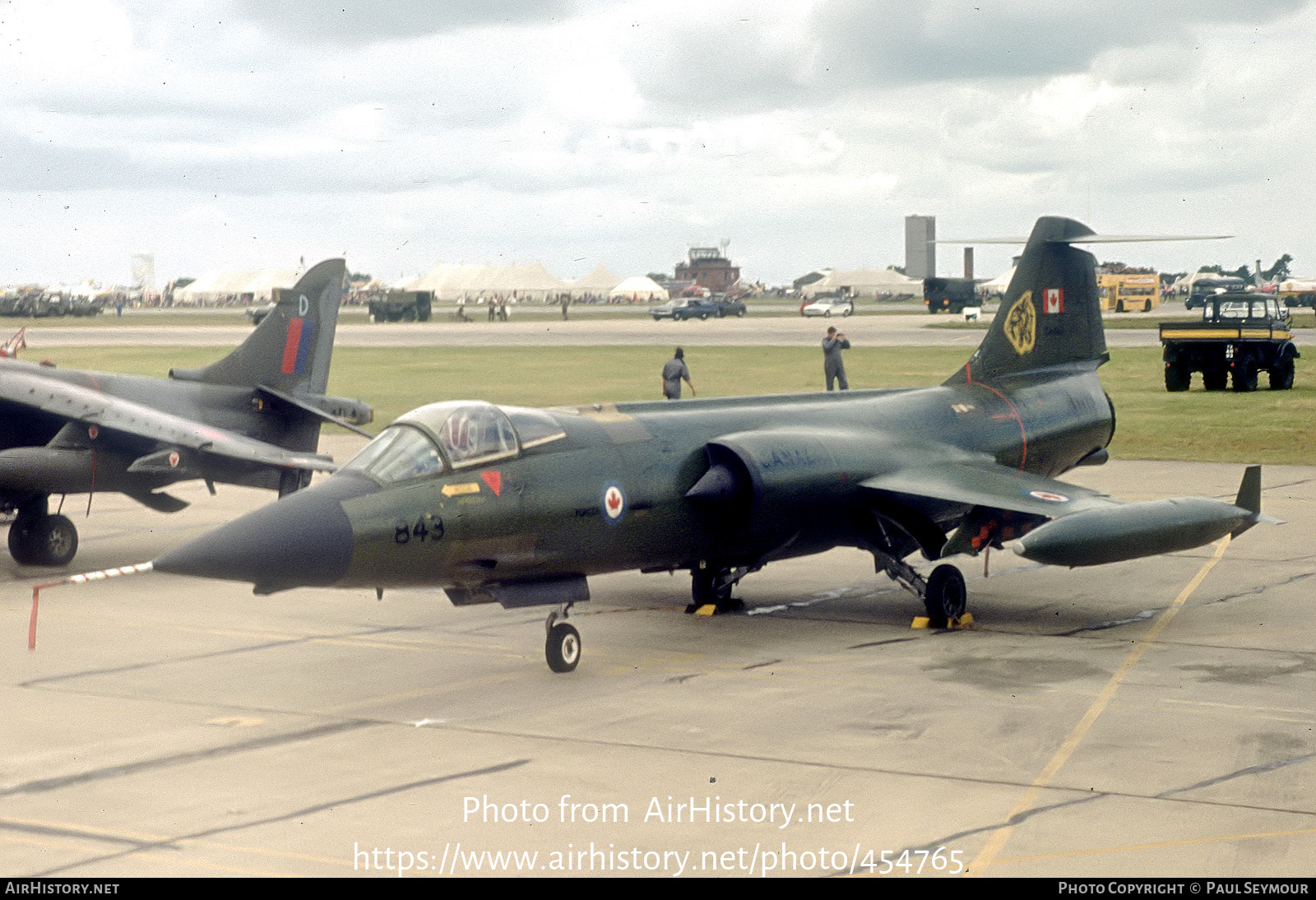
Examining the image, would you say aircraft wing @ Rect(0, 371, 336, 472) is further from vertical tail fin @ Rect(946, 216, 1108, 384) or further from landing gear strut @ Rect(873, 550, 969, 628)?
vertical tail fin @ Rect(946, 216, 1108, 384)

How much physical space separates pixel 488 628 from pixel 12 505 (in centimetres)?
766

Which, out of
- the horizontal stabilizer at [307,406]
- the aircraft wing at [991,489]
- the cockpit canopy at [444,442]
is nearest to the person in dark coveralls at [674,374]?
the horizontal stabilizer at [307,406]

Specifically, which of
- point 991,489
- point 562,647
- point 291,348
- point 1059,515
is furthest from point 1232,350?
point 562,647

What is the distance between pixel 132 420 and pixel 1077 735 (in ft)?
41.1

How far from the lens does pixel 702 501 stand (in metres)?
15.0

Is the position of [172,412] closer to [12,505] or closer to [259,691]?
[12,505]

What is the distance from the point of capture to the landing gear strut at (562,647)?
44.8 ft

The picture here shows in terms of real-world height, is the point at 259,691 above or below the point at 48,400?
below

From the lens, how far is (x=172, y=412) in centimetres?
2066

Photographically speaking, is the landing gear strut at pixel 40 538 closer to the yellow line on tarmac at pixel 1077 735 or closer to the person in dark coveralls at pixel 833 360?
the yellow line on tarmac at pixel 1077 735

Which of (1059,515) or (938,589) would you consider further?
(938,589)

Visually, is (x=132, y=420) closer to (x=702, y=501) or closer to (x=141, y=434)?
(x=141, y=434)
